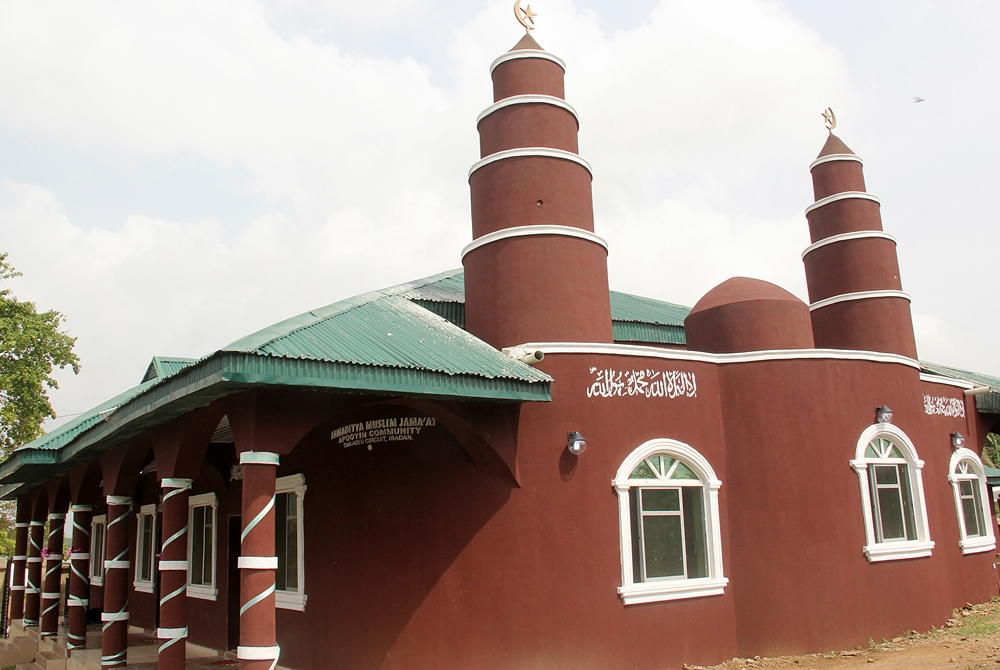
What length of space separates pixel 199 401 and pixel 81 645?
23.5ft

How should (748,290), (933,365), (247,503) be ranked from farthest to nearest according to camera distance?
(933,365) → (748,290) → (247,503)

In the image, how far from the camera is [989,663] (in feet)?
29.4

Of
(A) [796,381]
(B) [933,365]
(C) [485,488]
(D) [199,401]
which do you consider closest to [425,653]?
(C) [485,488]

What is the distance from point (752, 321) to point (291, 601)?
7.52 metres

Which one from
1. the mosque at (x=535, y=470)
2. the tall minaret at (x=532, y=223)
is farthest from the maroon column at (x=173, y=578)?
the tall minaret at (x=532, y=223)

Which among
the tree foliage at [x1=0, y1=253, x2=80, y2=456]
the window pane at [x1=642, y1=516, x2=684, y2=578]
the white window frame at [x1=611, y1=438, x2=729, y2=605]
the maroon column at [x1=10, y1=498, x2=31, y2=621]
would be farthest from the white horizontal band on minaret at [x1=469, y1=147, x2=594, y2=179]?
the tree foliage at [x1=0, y1=253, x2=80, y2=456]

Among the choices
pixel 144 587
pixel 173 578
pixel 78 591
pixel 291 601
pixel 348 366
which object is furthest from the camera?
pixel 144 587

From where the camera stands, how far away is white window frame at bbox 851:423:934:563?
1062cm

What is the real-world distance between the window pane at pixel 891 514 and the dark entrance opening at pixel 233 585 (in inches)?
367

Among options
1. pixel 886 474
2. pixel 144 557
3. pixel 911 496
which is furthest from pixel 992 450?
pixel 144 557

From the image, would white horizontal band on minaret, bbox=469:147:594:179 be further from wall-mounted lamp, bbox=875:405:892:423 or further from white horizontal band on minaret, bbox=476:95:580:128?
wall-mounted lamp, bbox=875:405:892:423

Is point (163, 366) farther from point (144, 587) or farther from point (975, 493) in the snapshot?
point (975, 493)

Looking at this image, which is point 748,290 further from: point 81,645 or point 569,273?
point 81,645

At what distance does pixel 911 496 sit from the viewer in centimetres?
1148
